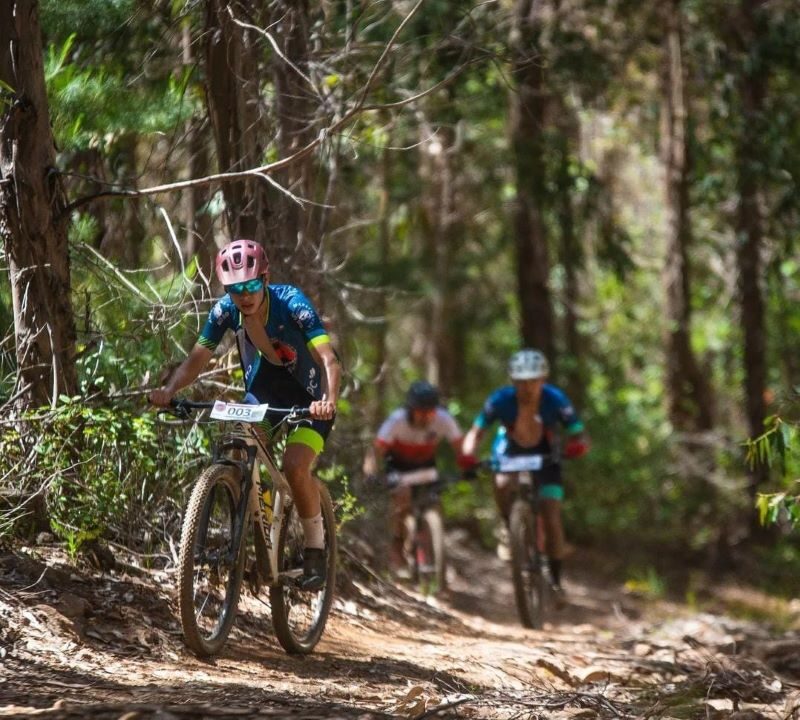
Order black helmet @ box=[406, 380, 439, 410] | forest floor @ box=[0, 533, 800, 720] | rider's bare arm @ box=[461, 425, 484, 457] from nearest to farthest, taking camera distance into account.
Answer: forest floor @ box=[0, 533, 800, 720], rider's bare arm @ box=[461, 425, 484, 457], black helmet @ box=[406, 380, 439, 410]

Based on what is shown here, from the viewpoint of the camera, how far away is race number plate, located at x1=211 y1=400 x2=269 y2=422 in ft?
19.4

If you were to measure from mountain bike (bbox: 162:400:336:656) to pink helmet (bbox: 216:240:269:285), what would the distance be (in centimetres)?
71

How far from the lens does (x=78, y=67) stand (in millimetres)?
8391

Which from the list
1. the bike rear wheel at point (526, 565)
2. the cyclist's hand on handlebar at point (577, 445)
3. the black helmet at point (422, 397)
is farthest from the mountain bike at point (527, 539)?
the black helmet at point (422, 397)

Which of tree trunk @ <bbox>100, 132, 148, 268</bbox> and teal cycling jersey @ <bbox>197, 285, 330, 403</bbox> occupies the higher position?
tree trunk @ <bbox>100, 132, 148, 268</bbox>

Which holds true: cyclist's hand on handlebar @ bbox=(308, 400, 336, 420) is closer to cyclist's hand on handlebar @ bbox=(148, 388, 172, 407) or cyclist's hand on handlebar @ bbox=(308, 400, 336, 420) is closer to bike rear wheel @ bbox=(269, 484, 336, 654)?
cyclist's hand on handlebar @ bbox=(148, 388, 172, 407)

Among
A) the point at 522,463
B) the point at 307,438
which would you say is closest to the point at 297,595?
the point at 307,438

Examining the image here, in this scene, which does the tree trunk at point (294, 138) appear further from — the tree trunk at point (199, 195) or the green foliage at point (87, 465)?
the green foliage at point (87, 465)

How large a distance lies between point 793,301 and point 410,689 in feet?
54.4

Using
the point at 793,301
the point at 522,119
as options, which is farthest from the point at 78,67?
the point at 793,301

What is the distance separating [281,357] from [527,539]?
12.5ft

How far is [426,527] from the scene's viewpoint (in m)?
11.0

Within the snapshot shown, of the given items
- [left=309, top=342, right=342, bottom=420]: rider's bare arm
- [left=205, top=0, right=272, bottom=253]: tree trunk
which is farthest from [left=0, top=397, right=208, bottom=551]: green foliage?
[left=205, top=0, right=272, bottom=253]: tree trunk

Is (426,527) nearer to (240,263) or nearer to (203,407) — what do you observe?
(203,407)
